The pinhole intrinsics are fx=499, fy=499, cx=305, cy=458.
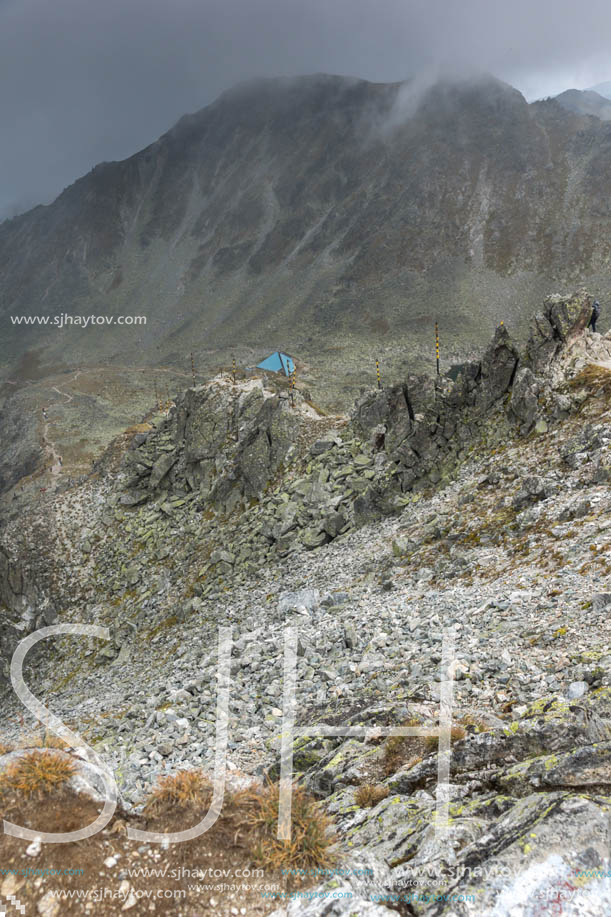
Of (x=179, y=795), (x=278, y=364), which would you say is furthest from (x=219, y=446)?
(x=278, y=364)

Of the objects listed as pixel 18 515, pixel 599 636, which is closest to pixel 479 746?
pixel 599 636

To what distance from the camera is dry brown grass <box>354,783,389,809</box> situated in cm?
698

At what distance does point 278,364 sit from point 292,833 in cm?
5999

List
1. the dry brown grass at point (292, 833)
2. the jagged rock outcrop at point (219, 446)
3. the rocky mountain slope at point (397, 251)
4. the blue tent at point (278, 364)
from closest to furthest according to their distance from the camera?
the dry brown grass at point (292, 833) < the jagged rock outcrop at point (219, 446) < the blue tent at point (278, 364) < the rocky mountain slope at point (397, 251)

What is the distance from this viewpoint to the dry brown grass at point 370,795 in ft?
22.9

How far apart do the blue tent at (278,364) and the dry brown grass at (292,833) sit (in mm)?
56124

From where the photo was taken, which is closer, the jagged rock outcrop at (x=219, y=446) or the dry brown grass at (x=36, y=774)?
the dry brown grass at (x=36, y=774)

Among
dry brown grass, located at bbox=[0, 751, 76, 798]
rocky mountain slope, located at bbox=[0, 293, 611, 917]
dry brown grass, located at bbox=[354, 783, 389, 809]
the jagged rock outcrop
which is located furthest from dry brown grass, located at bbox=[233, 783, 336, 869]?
the jagged rock outcrop

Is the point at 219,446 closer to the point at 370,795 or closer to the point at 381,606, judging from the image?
the point at 381,606

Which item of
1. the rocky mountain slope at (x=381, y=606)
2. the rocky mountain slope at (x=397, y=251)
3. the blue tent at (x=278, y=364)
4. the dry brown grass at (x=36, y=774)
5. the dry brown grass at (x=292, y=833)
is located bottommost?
the rocky mountain slope at (x=381, y=606)

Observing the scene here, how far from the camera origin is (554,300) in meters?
21.7

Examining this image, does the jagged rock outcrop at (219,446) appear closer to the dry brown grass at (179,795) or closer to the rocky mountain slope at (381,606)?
the rocky mountain slope at (381,606)

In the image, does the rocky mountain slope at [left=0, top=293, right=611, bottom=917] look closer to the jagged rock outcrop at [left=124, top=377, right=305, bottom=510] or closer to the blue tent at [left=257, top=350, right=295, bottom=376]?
the jagged rock outcrop at [left=124, top=377, right=305, bottom=510]

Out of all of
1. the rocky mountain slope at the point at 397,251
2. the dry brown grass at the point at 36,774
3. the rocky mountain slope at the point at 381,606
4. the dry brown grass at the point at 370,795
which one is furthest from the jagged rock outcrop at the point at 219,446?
the rocky mountain slope at the point at 397,251
